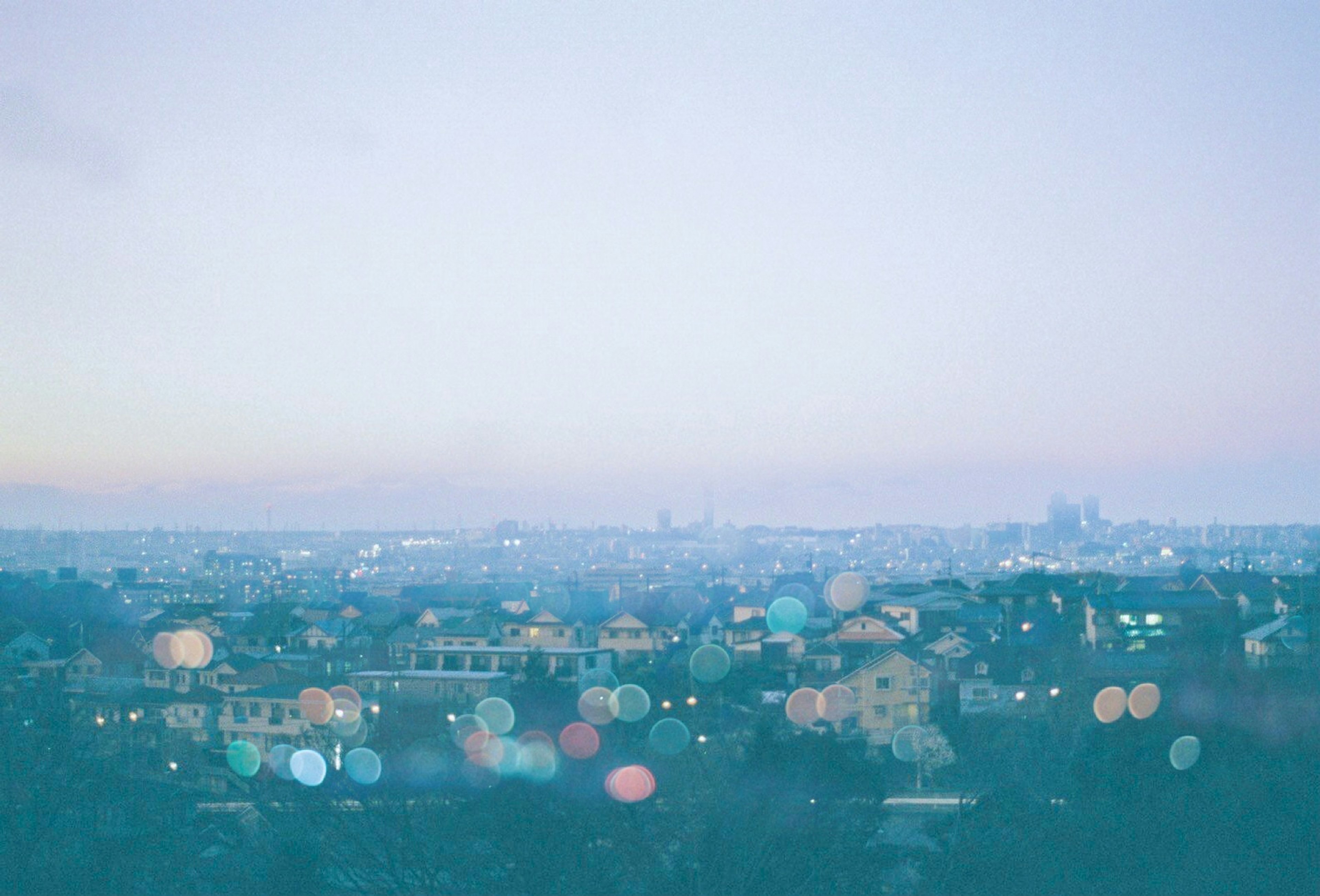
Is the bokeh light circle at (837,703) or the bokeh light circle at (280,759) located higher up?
the bokeh light circle at (837,703)

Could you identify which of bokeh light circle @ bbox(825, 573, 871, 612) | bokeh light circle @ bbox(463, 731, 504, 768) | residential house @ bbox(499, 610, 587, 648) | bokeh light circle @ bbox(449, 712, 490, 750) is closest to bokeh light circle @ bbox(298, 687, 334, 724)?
bokeh light circle @ bbox(449, 712, 490, 750)

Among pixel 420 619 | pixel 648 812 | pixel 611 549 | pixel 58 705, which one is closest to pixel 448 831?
pixel 648 812

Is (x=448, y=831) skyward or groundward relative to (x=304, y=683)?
skyward

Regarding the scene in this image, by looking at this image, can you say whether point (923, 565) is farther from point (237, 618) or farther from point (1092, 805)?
point (1092, 805)

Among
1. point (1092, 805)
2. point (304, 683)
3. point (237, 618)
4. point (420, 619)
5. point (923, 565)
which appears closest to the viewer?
point (1092, 805)

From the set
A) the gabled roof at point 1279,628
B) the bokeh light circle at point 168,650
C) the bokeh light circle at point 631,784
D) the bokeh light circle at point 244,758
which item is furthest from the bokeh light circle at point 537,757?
the gabled roof at point 1279,628

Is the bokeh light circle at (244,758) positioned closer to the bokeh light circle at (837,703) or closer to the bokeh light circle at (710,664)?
the bokeh light circle at (710,664)
